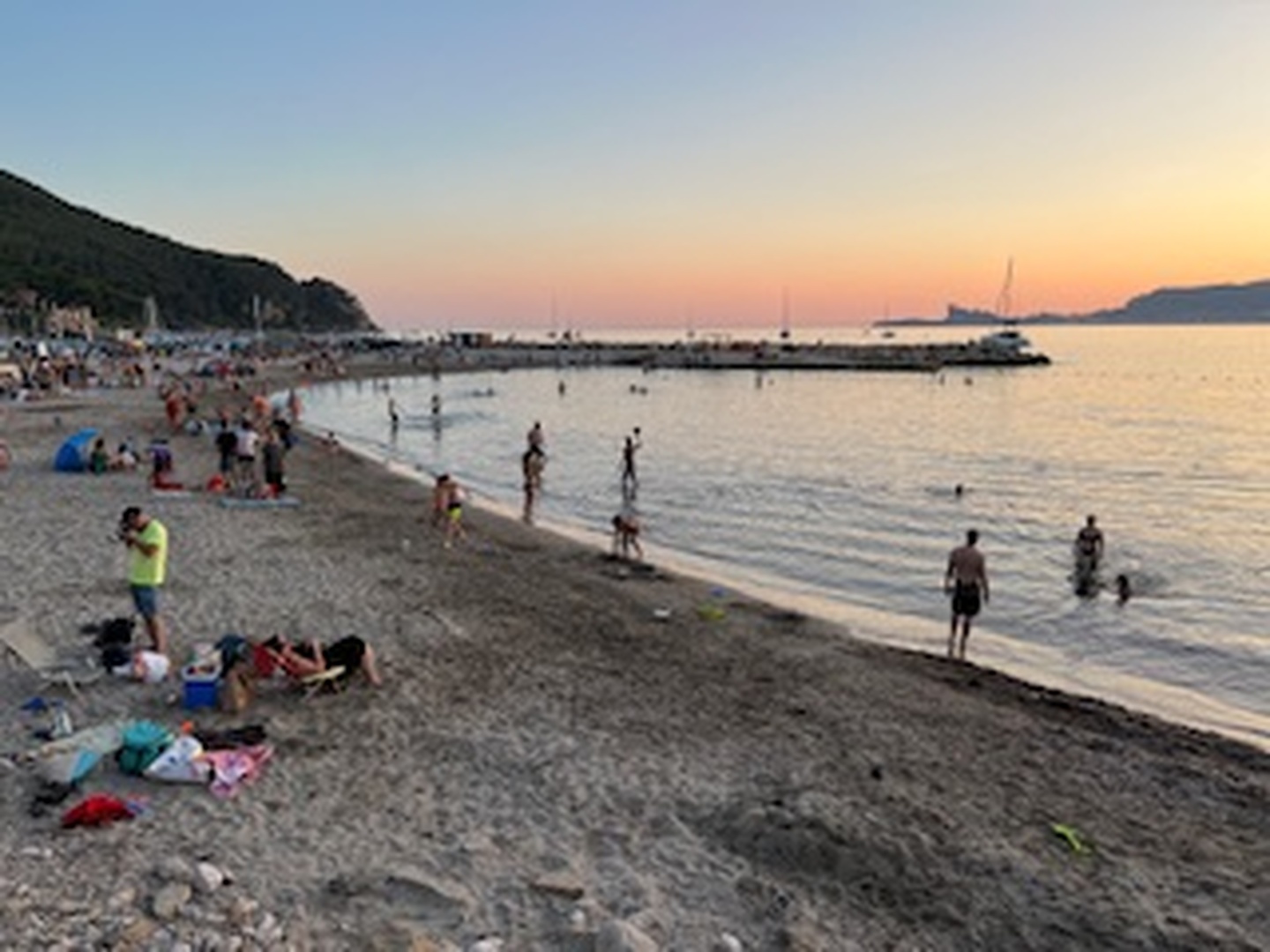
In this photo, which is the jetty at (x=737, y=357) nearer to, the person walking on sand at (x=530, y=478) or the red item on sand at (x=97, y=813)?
the person walking on sand at (x=530, y=478)

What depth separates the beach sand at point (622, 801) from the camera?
588cm

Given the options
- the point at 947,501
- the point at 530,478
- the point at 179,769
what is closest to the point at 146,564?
the point at 179,769

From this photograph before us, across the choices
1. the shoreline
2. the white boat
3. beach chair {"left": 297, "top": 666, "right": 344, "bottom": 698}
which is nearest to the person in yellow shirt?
beach chair {"left": 297, "top": 666, "right": 344, "bottom": 698}

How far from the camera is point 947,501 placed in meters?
27.4

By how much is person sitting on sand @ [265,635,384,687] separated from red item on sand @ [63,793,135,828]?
248 cm

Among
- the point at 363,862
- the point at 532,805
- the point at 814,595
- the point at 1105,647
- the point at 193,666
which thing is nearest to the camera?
the point at 363,862

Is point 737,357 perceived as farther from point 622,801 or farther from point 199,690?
point 622,801

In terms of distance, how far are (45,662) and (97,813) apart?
324cm

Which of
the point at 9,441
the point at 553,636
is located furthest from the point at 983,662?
the point at 9,441

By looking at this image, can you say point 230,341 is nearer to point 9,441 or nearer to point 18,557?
point 9,441

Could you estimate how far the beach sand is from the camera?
5.88 meters

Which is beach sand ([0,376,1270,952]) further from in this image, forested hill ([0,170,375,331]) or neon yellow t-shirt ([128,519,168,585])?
forested hill ([0,170,375,331])

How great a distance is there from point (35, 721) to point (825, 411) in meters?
51.2

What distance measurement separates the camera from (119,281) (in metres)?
127
